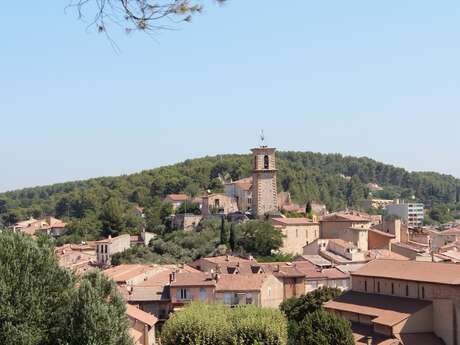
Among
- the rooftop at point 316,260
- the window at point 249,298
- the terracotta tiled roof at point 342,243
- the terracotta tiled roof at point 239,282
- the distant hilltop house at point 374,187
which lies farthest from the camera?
the distant hilltop house at point 374,187

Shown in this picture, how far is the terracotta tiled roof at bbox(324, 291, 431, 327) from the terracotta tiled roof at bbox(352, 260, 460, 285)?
1.11m

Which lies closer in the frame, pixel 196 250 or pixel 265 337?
pixel 265 337

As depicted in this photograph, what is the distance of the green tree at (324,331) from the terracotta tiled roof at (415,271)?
579 cm

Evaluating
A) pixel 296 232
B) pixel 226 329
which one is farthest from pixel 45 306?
pixel 296 232

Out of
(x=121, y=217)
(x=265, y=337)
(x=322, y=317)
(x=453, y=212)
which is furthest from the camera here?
(x=453, y=212)

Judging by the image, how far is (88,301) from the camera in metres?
21.2

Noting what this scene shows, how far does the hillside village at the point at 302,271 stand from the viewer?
36.2m

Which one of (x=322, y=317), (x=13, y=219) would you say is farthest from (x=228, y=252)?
(x=13, y=219)

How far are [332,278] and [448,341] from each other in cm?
1855

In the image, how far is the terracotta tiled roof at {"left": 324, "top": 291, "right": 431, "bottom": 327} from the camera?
36366mm

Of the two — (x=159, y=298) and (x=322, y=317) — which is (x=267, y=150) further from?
(x=322, y=317)

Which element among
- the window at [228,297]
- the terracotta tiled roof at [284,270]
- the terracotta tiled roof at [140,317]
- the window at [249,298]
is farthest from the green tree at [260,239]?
the terracotta tiled roof at [140,317]

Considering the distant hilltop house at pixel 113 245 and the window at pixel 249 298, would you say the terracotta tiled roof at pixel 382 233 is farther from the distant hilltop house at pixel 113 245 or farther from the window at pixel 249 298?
the window at pixel 249 298

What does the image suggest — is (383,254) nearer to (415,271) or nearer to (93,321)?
(415,271)
